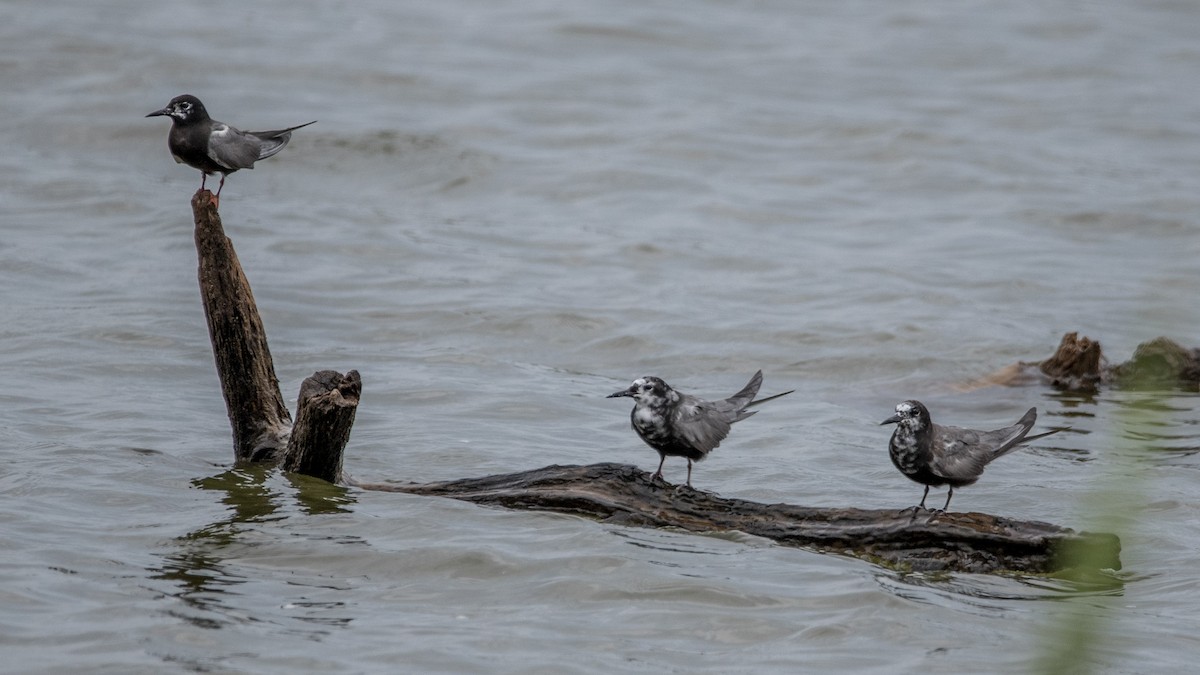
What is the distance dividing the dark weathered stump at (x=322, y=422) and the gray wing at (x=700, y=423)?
6.39ft

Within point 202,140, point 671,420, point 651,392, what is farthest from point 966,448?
point 202,140

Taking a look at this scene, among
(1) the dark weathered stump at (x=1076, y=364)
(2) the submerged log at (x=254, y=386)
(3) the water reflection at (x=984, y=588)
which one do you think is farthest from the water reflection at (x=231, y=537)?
(1) the dark weathered stump at (x=1076, y=364)

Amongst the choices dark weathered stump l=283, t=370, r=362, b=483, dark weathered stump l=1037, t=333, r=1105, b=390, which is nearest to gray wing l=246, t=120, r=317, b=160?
dark weathered stump l=283, t=370, r=362, b=483

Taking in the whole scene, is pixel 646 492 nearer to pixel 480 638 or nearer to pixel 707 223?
pixel 480 638

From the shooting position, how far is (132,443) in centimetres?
1019

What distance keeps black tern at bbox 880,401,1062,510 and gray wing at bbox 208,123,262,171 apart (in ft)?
15.4

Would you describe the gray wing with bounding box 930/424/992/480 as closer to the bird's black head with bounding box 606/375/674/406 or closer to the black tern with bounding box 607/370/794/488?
the black tern with bounding box 607/370/794/488

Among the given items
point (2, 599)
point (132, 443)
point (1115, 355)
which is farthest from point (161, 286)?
point (1115, 355)

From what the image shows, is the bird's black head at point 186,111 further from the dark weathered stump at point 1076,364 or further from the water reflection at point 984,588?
the dark weathered stump at point 1076,364

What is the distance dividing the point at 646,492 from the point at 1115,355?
8469mm

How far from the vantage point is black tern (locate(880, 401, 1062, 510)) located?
7656mm

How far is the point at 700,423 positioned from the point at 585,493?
82cm

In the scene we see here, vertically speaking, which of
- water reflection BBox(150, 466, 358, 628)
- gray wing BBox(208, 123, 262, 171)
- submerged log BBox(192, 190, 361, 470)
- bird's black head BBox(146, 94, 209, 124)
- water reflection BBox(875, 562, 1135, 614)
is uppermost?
bird's black head BBox(146, 94, 209, 124)

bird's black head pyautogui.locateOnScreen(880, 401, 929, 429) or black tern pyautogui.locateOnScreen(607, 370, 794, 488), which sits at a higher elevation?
bird's black head pyautogui.locateOnScreen(880, 401, 929, 429)
